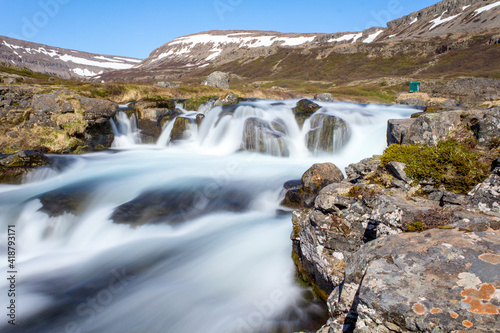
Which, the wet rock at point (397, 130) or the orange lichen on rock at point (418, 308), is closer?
the orange lichen on rock at point (418, 308)

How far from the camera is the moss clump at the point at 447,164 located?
4.76 metres

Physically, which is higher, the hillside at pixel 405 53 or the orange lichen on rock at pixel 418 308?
the hillside at pixel 405 53

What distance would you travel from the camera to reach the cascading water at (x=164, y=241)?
6.25 meters

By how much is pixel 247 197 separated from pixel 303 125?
10.0 m

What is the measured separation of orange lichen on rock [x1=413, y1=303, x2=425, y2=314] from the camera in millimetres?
→ 2462

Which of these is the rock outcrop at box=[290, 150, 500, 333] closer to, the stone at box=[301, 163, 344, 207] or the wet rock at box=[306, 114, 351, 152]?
the stone at box=[301, 163, 344, 207]

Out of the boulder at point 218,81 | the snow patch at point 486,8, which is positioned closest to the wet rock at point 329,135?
the boulder at point 218,81

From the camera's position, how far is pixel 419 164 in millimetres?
5391

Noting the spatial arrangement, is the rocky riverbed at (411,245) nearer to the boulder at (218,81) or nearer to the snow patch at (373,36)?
the boulder at (218,81)

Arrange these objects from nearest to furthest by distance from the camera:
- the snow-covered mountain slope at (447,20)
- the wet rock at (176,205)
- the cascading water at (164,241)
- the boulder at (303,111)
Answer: the cascading water at (164,241) → the wet rock at (176,205) → the boulder at (303,111) → the snow-covered mountain slope at (447,20)

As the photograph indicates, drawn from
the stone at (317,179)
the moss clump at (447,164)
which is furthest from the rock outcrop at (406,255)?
the stone at (317,179)

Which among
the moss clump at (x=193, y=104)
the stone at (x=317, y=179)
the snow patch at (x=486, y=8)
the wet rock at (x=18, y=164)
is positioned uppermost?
the snow patch at (x=486, y=8)

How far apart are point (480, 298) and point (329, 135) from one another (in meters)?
16.7

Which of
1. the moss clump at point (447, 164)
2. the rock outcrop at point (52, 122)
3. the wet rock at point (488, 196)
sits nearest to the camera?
the wet rock at point (488, 196)
